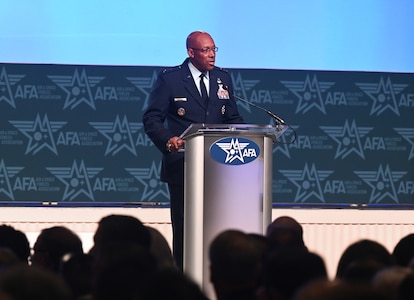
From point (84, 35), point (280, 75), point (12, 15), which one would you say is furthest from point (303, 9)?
point (12, 15)

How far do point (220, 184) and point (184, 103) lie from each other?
932 mm

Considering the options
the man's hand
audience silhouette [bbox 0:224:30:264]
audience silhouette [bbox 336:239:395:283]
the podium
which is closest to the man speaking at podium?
the man's hand

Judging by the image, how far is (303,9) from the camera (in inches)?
319

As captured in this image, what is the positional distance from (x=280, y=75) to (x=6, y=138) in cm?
205

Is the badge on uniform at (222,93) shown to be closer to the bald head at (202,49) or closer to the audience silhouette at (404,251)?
the bald head at (202,49)

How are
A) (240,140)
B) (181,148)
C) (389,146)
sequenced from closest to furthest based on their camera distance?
(240,140)
(181,148)
(389,146)

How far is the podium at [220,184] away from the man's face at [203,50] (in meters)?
0.79

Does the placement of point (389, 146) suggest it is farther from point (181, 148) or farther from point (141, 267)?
point (141, 267)

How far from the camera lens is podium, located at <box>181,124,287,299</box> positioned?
18.4 feet

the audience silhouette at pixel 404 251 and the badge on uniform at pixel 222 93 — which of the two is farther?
the badge on uniform at pixel 222 93

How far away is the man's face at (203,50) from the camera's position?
20.7ft

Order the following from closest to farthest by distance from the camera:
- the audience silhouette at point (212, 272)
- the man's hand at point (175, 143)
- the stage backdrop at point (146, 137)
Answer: the audience silhouette at point (212, 272)
the man's hand at point (175, 143)
the stage backdrop at point (146, 137)

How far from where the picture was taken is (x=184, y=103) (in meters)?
6.40

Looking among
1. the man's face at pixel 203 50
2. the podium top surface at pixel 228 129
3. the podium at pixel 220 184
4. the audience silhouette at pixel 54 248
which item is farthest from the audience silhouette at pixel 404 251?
the man's face at pixel 203 50
